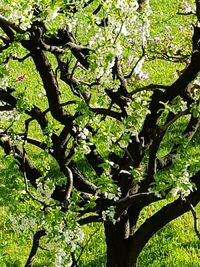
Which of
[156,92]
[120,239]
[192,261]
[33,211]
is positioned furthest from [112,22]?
[192,261]

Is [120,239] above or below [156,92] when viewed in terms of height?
below

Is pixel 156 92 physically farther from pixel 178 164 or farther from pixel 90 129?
pixel 178 164

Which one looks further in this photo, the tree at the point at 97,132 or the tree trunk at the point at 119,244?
the tree trunk at the point at 119,244

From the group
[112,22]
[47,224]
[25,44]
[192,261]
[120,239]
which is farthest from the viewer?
[192,261]

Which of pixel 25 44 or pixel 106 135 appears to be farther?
pixel 25 44

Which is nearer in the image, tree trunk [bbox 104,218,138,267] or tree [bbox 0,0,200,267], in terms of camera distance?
tree [bbox 0,0,200,267]

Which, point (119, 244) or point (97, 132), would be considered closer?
point (97, 132)

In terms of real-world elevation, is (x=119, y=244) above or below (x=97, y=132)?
below

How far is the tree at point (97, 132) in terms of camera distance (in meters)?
3.24

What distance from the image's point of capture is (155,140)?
11.9 ft

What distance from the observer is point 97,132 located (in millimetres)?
3414

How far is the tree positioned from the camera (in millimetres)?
3238

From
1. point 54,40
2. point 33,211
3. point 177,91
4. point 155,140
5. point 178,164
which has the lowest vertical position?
point 33,211

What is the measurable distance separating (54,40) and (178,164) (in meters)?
1.34
